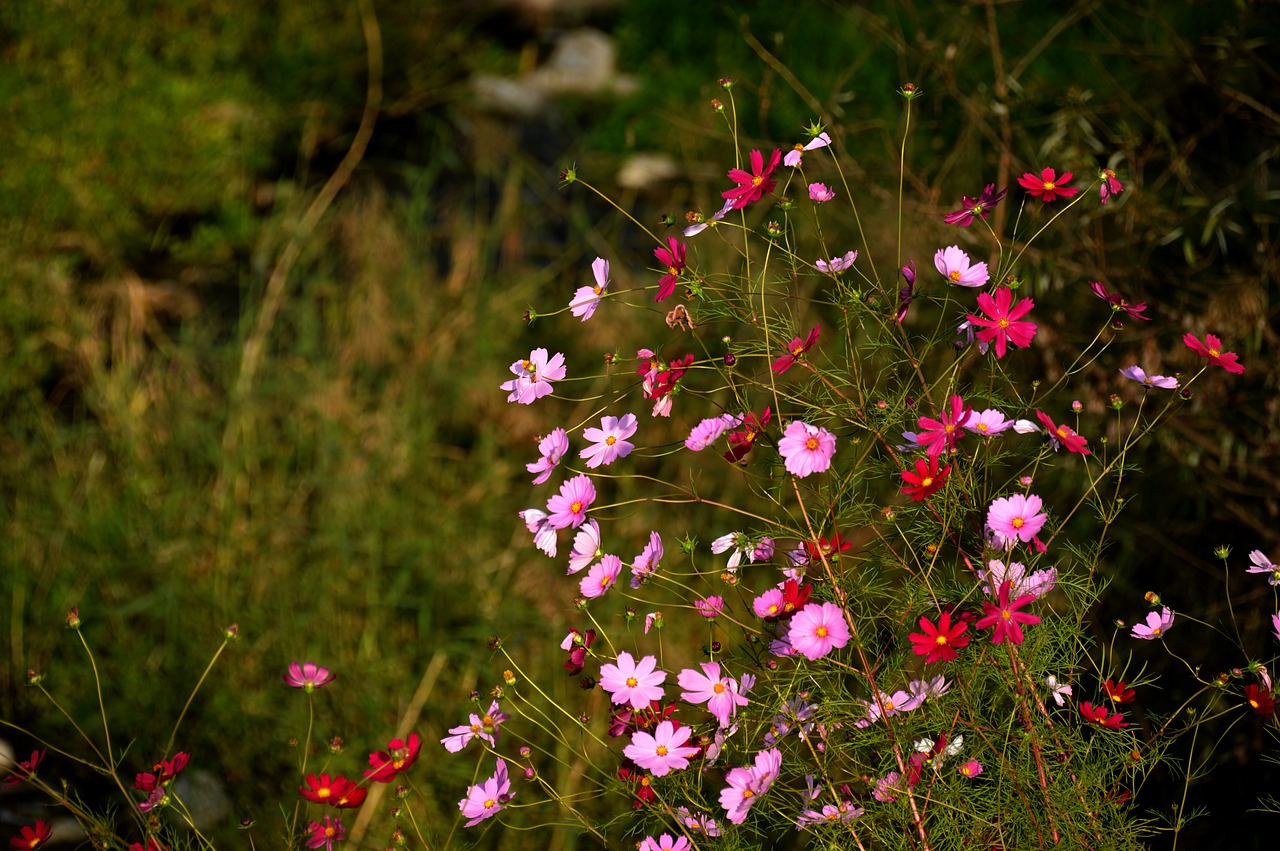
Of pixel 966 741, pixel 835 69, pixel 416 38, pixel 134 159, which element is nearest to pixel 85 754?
pixel 966 741

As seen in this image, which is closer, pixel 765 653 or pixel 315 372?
pixel 765 653

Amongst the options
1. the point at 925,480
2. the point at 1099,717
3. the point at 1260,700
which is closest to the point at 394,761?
the point at 925,480

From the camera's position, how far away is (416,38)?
4.77 metres

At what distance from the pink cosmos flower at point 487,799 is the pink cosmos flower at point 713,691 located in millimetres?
256

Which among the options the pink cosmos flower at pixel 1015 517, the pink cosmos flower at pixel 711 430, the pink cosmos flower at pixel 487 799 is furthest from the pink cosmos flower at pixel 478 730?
the pink cosmos flower at pixel 1015 517

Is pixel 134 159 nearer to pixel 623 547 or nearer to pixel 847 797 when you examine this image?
pixel 623 547

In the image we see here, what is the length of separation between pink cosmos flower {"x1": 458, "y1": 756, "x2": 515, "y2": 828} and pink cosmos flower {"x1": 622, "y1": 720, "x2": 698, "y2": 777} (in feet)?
0.57

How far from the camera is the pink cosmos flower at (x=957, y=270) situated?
4.00 feet

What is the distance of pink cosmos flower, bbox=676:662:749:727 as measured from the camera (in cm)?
116

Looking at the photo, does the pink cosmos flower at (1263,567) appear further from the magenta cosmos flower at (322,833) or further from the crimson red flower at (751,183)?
the magenta cosmos flower at (322,833)

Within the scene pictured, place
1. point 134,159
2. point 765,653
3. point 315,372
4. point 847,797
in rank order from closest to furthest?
point 847,797 → point 765,653 → point 315,372 → point 134,159

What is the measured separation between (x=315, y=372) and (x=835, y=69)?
8.73ft

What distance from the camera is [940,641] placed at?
3.62 feet

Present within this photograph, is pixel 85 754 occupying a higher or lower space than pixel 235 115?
lower
